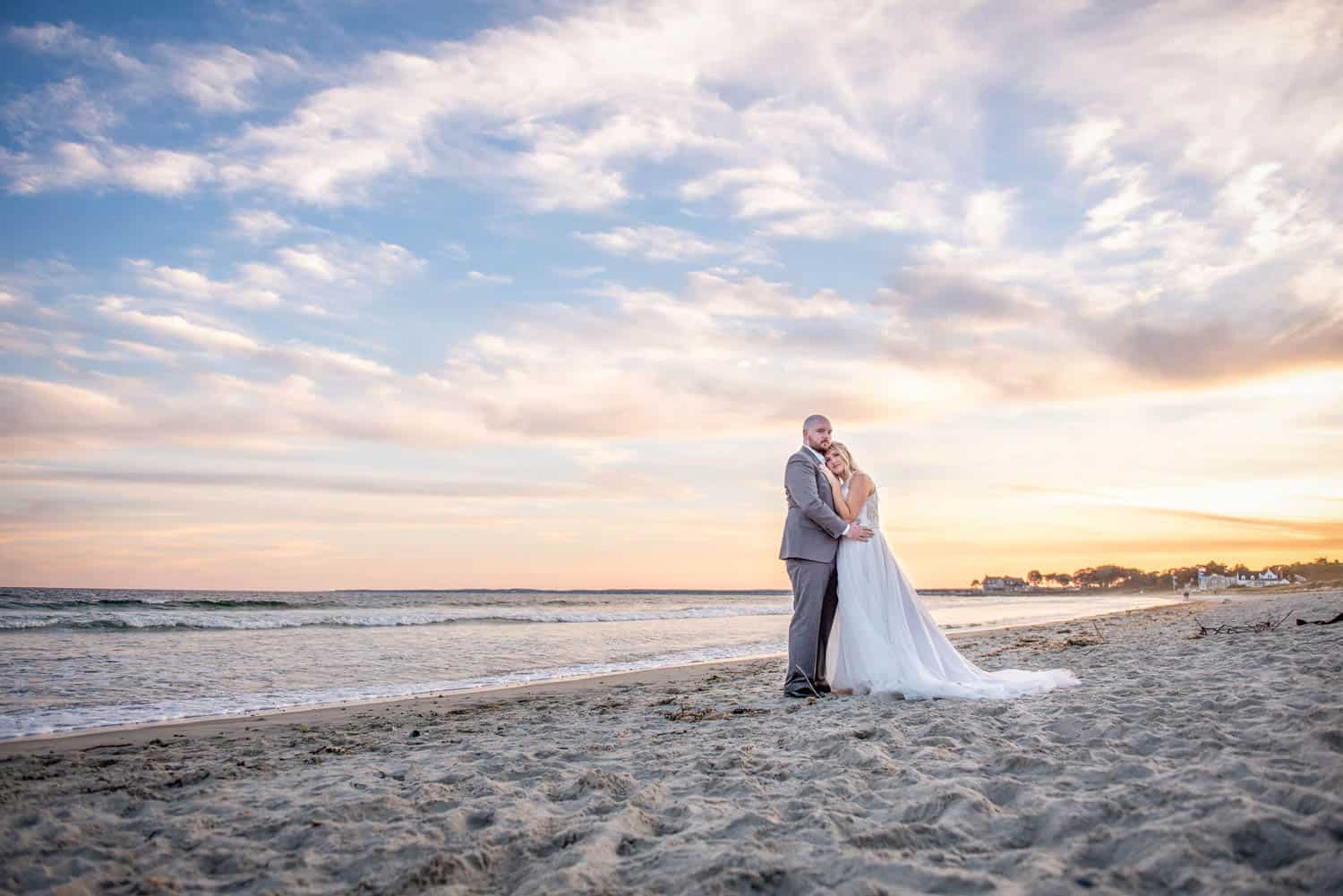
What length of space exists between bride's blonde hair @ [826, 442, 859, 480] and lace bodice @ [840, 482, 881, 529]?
0.36 ft

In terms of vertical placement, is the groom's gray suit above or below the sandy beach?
above

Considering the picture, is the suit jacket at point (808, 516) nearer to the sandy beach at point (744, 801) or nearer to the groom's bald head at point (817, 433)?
the groom's bald head at point (817, 433)

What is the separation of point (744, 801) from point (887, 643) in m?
3.53

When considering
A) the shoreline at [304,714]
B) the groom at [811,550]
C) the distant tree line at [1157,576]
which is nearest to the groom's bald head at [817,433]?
the groom at [811,550]

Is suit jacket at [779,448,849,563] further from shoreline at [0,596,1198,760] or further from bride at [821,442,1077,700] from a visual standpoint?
shoreline at [0,596,1198,760]

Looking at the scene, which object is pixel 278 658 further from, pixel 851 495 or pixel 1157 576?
pixel 1157 576

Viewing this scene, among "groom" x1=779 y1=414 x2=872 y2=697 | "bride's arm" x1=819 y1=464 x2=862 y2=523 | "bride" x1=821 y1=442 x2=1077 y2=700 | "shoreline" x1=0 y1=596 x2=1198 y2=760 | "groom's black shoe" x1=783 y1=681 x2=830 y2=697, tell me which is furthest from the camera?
"bride's arm" x1=819 y1=464 x2=862 y2=523

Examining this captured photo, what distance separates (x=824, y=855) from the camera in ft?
8.97

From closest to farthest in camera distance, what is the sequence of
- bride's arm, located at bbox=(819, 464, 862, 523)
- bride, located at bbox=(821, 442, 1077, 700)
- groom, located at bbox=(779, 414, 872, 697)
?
bride, located at bbox=(821, 442, 1077, 700) → groom, located at bbox=(779, 414, 872, 697) → bride's arm, located at bbox=(819, 464, 862, 523)

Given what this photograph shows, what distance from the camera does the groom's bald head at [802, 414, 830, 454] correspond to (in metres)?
7.20

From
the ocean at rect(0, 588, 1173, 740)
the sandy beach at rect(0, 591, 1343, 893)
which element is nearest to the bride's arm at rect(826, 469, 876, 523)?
the sandy beach at rect(0, 591, 1343, 893)

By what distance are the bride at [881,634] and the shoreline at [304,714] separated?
3.01 metres

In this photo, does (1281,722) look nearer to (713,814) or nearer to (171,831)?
(713,814)

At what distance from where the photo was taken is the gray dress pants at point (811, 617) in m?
6.96
